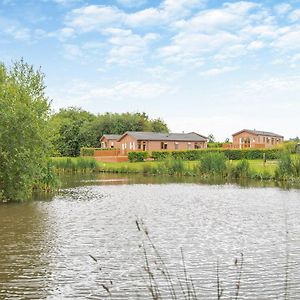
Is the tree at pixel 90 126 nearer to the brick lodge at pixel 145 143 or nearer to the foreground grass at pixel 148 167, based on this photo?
the brick lodge at pixel 145 143

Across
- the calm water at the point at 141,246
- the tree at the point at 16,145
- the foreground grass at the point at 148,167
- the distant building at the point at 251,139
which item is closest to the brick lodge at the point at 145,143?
the distant building at the point at 251,139

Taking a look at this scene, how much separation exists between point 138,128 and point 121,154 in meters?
20.0

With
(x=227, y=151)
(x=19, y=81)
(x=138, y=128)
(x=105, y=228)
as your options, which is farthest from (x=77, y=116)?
(x=105, y=228)

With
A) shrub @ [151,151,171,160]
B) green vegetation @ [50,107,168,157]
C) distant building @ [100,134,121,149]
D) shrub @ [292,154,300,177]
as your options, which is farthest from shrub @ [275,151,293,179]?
green vegetation @ [50,107,168,157]

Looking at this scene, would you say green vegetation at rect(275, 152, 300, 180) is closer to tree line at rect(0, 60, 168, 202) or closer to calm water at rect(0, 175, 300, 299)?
calm water at rect(0, 175, 300, 299)

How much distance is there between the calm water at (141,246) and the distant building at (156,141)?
4501 cm

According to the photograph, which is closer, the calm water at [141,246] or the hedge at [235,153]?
the calm water at [141,246]

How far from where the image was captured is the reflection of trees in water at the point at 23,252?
9.31m

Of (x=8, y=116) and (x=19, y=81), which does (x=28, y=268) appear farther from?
(x=19, y=81)

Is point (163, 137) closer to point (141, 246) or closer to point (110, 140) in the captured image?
point (110, 140)

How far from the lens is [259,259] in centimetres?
1157

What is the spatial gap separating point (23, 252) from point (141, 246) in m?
4.70

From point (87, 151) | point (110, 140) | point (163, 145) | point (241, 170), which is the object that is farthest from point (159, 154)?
point (241, 170)

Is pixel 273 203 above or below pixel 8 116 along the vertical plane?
below
